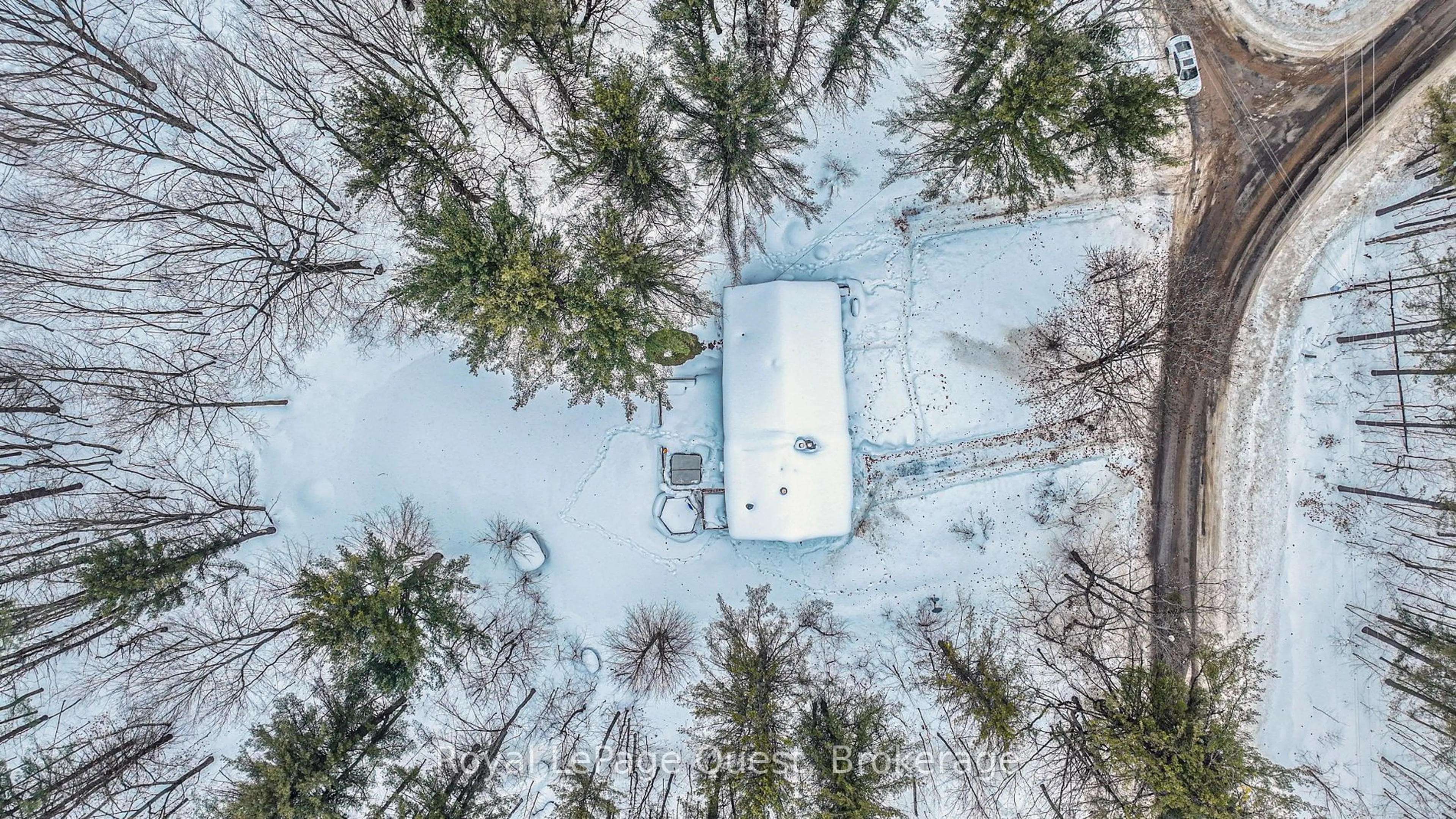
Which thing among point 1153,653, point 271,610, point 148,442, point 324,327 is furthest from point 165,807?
point 1153,653

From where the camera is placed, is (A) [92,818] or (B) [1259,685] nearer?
(A) [92,818]

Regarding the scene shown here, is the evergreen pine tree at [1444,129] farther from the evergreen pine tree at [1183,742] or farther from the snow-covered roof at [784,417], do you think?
the snow-covered roof at [784,417]

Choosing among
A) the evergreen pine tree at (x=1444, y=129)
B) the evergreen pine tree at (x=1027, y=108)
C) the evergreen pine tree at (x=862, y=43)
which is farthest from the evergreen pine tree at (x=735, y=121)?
the evergreen pine tree at (x=1444, y=129)

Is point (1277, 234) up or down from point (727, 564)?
up

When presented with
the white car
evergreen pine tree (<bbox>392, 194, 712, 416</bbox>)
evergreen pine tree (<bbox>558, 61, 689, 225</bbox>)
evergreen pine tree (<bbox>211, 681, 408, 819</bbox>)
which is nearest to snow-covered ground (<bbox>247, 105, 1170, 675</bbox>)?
evergreen pine tree (<bbox>392, 194, 712, 416</bbox>)

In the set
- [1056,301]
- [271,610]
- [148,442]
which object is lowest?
[271,610]

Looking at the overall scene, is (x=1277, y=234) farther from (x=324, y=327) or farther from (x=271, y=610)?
(x=271, y=610)

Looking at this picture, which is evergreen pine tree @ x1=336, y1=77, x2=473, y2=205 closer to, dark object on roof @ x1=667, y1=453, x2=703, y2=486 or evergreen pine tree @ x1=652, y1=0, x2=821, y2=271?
evergreen pine tree @ x1=652, y1=0, x2=821, y2=271
